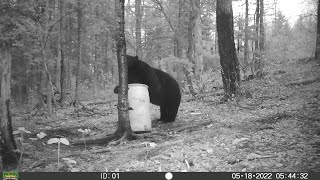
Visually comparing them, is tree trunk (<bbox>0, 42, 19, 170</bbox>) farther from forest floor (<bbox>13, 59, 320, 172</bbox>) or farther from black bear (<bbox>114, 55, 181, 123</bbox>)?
black bear (<bbox>114, 55, 181, 123</bbox>)

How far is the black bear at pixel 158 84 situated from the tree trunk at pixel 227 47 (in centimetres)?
220

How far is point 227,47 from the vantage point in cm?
999

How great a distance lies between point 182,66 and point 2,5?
777 cm

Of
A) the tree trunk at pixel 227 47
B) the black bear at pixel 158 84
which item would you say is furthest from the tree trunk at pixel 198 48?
the black bear at pixel 158 84

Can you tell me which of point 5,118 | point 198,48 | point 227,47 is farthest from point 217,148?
point 198,48

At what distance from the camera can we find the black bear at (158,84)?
7.77 m

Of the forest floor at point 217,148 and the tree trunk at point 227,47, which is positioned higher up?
the tree trunk at point 227,47

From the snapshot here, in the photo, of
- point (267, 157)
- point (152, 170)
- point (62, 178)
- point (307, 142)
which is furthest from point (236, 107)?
point (62, 178)

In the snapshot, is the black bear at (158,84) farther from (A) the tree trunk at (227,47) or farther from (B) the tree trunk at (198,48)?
(B) the tree trunk at (198,48)

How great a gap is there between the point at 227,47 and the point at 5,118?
6.95 m

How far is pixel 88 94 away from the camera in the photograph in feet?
91.0

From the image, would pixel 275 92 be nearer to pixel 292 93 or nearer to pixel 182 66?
pixel 292 93

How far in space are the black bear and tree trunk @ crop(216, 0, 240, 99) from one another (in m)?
2.20

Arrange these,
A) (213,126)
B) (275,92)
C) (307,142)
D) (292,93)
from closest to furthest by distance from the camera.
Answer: (307,142), (213,126), (292,93), (275,92)
